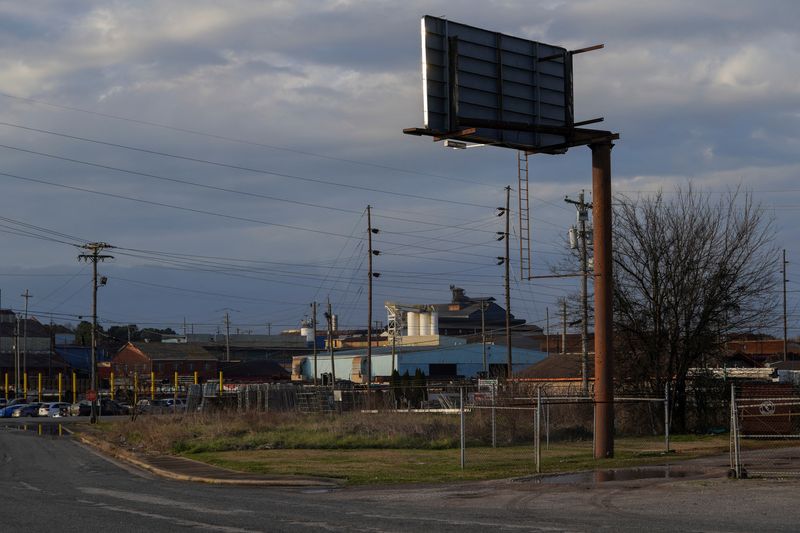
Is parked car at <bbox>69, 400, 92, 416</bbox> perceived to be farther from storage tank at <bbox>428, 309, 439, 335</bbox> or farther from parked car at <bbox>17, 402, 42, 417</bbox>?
storage tank at <bbox>428, 309, 439, 335</bbox>

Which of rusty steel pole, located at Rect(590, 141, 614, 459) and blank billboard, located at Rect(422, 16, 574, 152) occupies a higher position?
blank billboard, located at Rect(422, 16, 574, 152)

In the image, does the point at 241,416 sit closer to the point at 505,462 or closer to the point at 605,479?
the point at 505,462

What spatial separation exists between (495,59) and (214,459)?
47.4 feet

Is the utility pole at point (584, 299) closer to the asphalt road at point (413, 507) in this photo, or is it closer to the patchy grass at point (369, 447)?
the patchy grass at point (369, 447)

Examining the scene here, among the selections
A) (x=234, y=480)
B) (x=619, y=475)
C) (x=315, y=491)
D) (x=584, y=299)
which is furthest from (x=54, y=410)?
(x=619, y=475)

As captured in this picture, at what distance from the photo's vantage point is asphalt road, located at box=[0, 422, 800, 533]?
13992 mm

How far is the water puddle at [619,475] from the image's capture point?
21438 millimetres

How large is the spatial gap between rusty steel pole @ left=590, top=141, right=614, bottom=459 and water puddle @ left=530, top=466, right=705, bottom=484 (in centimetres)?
309

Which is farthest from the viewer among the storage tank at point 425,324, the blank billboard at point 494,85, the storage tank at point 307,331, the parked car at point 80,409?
the storage tank at point 307,331

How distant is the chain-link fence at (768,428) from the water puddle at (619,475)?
153 centimetres

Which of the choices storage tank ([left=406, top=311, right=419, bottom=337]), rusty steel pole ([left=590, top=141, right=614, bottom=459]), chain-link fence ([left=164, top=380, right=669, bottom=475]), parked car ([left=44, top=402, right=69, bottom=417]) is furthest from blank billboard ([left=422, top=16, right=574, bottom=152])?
storage tank ([left=406, top=311, right=419, bottom=337])

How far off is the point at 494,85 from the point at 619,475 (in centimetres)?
1076

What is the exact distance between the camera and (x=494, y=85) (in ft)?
86.7

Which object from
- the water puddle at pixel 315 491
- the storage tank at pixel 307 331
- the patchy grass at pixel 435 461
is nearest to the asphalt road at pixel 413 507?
the water puddle at pixel 315 491
